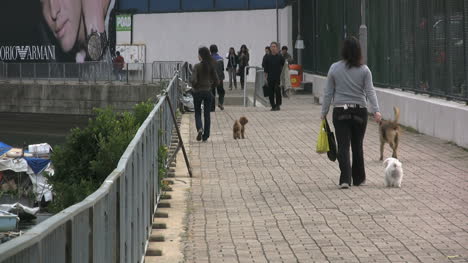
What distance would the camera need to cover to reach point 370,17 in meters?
29.4

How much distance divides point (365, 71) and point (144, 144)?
416 centimetres

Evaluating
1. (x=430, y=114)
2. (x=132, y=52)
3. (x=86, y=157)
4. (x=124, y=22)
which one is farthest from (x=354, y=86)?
(x=124, y=22)

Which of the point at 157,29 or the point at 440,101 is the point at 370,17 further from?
the point at 157,29

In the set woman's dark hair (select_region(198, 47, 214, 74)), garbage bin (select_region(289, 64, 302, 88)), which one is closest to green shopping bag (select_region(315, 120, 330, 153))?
woman's dark hair (select_region(198, 47, 214, 74))

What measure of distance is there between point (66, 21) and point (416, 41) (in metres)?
46.9

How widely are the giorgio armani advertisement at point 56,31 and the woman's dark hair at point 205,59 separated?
45432 millimetres

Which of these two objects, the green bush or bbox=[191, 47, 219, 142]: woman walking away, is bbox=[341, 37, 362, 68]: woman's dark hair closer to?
the green bush

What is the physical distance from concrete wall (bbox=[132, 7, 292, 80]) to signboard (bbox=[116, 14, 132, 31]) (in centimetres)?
32

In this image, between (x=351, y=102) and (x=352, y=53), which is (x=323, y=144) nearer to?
(x=351, y=102)

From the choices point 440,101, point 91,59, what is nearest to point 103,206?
point 440,101

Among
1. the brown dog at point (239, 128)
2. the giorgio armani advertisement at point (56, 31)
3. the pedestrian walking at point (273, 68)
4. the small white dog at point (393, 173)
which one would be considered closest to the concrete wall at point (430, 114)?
the brown dog at point (239, 128)

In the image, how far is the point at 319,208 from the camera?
11.5 m

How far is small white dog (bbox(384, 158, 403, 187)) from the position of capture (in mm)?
12742

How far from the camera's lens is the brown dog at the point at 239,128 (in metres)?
20.8
